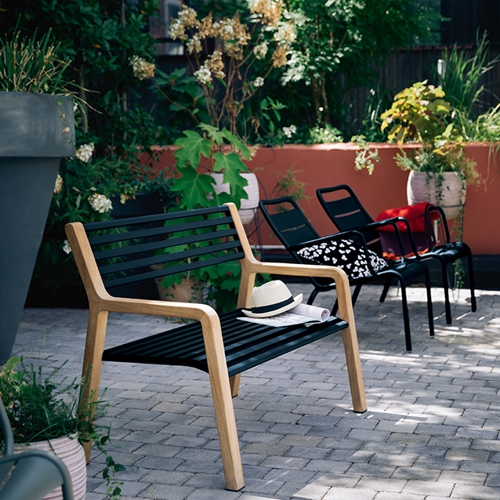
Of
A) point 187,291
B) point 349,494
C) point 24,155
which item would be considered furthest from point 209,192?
point 349,494

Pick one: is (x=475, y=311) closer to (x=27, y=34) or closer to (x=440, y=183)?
(x=440, y=183)

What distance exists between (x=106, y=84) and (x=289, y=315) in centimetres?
392

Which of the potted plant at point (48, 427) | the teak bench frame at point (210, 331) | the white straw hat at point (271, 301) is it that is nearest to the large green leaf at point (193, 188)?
the teak bench frame at point (210, 331)

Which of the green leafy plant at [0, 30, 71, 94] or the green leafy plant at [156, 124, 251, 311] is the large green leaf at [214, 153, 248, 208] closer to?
the green leafy plant at [156, 124, 251, 311]

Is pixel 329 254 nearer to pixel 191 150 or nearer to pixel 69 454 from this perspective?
pixel 191 150

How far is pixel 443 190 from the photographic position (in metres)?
7.27

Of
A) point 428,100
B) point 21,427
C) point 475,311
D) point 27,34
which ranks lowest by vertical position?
point 475,311

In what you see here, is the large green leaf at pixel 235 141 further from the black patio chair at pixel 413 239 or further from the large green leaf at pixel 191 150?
the black patio chair at pixel 413 239

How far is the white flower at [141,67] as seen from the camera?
6.83 m

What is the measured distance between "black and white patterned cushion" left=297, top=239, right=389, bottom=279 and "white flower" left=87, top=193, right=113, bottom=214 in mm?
1367

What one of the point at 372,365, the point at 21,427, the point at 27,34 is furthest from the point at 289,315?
the point at 27,34

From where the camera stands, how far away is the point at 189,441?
12.2ft

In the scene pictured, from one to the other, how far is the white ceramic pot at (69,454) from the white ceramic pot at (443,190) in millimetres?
4985

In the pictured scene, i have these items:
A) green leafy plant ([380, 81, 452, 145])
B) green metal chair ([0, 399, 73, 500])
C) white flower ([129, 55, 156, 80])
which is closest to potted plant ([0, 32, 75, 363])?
white flower ([129, 55, 156, 80])
